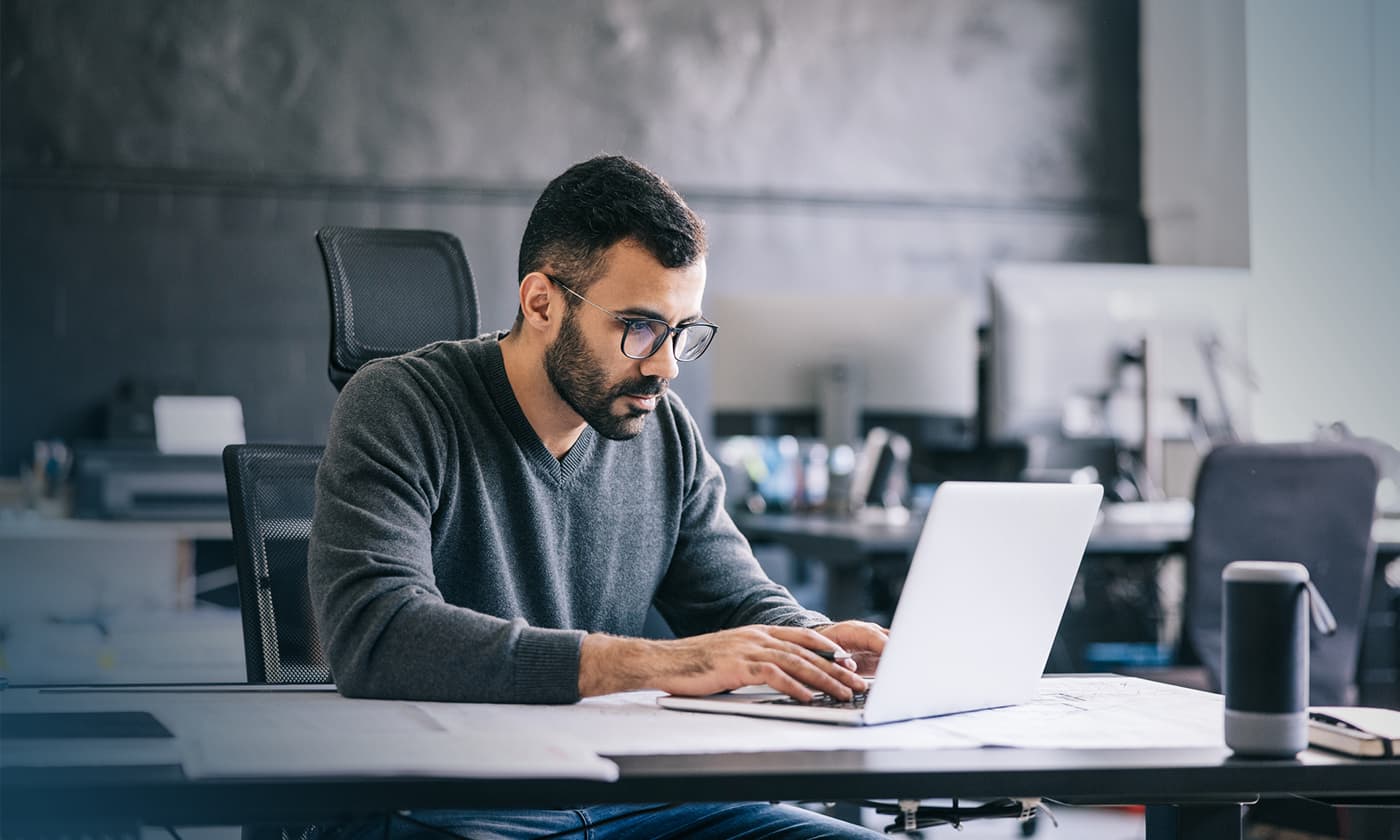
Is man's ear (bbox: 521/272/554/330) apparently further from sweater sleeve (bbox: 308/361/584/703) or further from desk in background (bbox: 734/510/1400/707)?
desk in background (bbox: 734/510/1400/707)

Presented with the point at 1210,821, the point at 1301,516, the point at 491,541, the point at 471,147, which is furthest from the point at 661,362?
the point at 471,147

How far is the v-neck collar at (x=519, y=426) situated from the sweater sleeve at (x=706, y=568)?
0.20m

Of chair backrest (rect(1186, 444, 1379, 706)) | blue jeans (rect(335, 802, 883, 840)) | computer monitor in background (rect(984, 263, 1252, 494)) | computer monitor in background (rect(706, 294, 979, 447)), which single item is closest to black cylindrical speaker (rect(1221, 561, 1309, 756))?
blue jeans (rect(335, 802, 883, 840))

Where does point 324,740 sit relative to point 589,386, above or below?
below

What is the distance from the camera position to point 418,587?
134 centimetres

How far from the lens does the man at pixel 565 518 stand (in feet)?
4.19

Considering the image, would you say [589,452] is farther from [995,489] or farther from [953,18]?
[953,18]

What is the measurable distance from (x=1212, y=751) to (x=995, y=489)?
267 millimetres

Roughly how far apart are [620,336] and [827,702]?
47 cm

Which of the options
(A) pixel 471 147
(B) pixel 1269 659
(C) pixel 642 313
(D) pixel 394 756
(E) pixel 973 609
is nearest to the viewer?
(D) pixel 394 756

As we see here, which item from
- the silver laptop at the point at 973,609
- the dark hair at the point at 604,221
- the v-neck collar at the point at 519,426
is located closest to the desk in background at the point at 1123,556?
the v-neck collar at the point at 519,426

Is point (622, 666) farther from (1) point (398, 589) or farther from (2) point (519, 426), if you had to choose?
(2) point (519, 426)

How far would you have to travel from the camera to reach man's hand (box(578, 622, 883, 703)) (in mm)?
1267

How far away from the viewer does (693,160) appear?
546 centimetres
